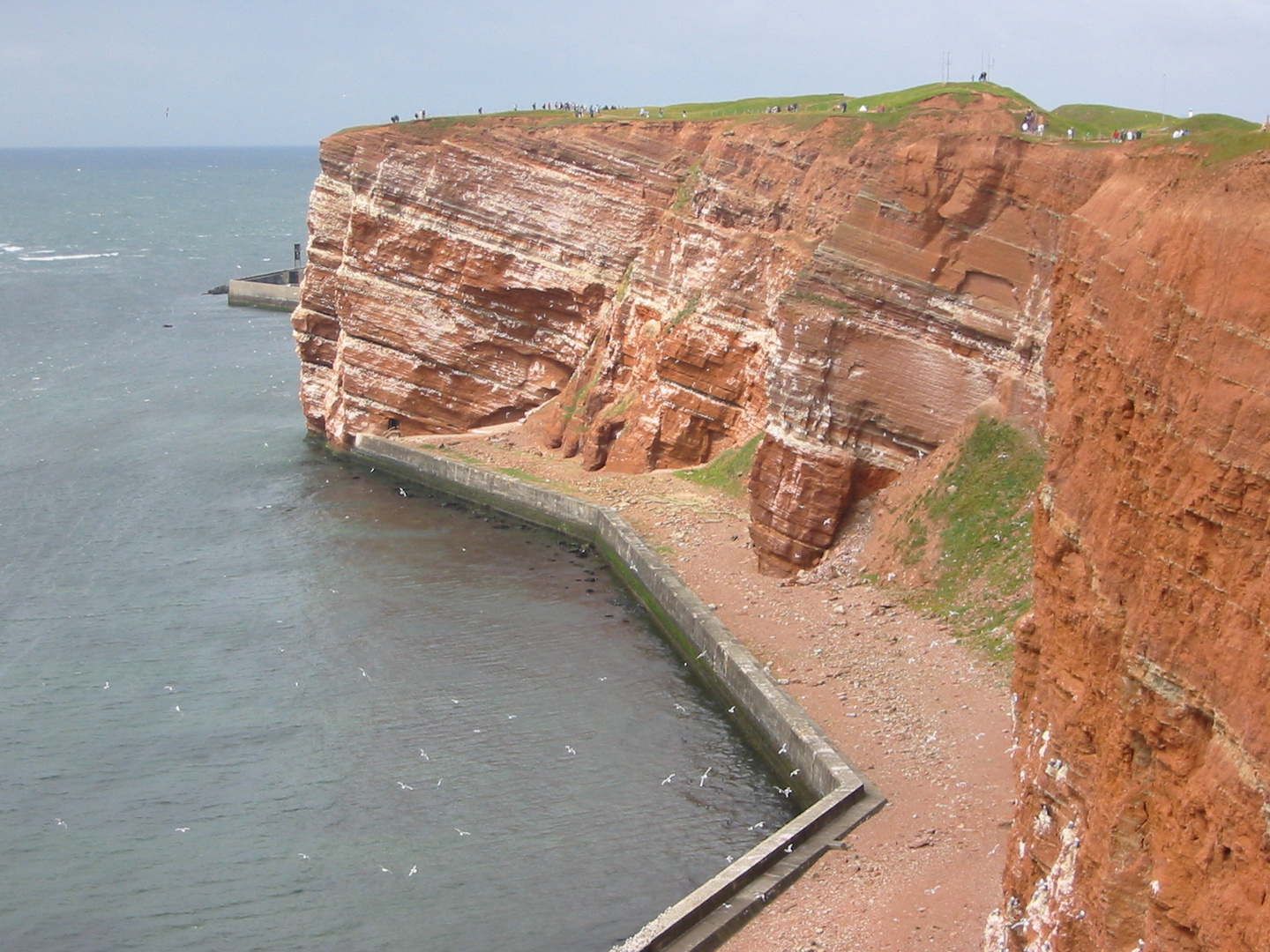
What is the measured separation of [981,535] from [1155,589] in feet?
62.9

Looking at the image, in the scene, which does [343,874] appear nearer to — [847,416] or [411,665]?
[411,665]

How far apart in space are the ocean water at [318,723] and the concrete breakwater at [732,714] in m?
0.67

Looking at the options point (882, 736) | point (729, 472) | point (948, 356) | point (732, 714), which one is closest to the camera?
point (882, 736)

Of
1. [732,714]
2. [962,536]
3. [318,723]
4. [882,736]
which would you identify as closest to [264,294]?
[318,723]

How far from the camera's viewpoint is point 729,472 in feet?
136

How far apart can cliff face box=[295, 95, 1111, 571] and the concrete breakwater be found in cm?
320

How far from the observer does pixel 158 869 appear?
24.2 m

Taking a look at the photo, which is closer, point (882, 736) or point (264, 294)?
point (882, 736)

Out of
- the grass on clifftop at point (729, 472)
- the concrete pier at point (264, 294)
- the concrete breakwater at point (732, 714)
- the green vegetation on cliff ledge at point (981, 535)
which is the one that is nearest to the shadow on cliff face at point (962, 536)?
the green vegetation on cliff ledge at point (981, 535)

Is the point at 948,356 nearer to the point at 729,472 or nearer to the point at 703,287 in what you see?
the point at 729,472

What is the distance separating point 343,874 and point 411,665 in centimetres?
903


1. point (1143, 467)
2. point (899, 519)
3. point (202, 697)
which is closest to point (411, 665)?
point (202, 697)

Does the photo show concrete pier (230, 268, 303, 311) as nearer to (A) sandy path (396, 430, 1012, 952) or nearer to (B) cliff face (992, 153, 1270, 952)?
(A) sandy path (396, 430, 1012, 952)

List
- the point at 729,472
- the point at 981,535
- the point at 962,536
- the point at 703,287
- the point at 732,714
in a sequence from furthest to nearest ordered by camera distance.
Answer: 1. the point at 703,287
2. the point at 729,472
3. the point at 962,536
4. the point at 981,535
5. the point at 732,714
